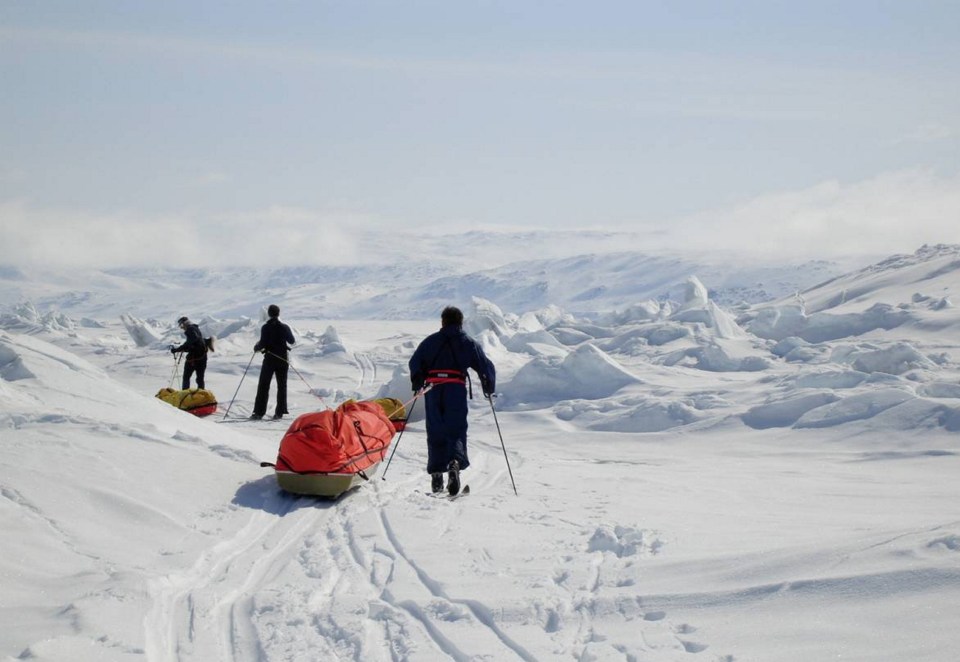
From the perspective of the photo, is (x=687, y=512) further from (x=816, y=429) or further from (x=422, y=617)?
(x=816, y=429)

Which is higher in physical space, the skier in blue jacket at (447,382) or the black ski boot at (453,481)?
Answer: the skier in blue jacket at (447,382)

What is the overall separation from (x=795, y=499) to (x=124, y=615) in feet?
17.6

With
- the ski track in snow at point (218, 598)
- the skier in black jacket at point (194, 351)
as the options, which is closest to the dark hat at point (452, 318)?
the ski track in snow at point (218, 598)

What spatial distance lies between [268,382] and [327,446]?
6334 mm

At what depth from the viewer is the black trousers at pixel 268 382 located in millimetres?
12195

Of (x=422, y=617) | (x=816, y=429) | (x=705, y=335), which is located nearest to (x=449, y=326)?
(x=422, y=617)

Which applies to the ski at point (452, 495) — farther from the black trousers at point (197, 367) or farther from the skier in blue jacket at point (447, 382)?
the black trousers at point (197, 367)

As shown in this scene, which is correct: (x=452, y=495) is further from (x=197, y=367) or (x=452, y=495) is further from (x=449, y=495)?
(x=197, y=367)

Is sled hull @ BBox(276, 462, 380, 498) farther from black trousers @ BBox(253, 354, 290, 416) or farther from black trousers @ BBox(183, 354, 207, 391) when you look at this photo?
black trousers @ BBox(183, 354, 207, 391)

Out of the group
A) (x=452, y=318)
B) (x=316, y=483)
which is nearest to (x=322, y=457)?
(x=316, y=483)

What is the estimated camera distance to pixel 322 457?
6.29 meters

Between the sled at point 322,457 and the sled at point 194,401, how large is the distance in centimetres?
718

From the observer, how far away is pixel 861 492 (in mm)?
7266

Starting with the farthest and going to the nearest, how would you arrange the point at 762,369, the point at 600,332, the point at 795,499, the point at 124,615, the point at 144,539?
1. the point at 600,332
2. the point at 762,369
3. the point at 795,499
4. the point at 144,539
5. the point at 124,615
